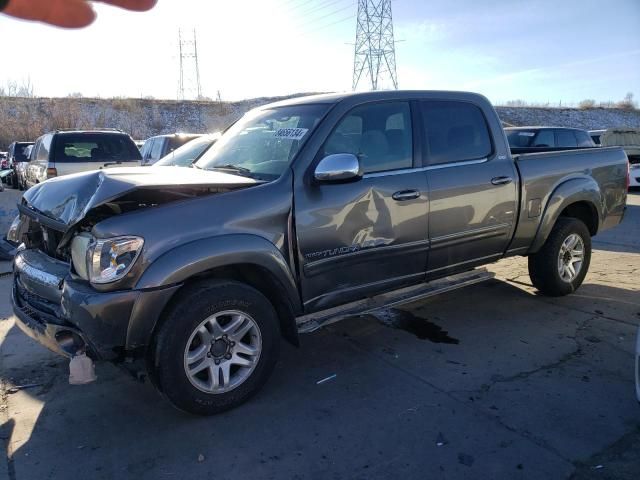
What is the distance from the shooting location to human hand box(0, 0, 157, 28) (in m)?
1.25

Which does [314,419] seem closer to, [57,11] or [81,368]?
[81,368]

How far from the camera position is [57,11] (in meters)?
1.32

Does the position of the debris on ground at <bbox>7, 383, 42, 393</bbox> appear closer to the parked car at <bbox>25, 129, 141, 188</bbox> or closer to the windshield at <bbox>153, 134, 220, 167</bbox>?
the windshield at <bbox>153, 134, 220, 167</bbox>

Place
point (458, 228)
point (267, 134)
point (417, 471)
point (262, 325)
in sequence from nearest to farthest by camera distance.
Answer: point (417, 471) → point (262, 325) → point (267, 134) → point (458, 228)

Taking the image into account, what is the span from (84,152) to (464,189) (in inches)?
355

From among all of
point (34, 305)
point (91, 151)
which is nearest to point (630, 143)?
point (91, 151)

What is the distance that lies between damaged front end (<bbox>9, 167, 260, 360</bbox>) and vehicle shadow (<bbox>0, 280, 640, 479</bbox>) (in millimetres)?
551

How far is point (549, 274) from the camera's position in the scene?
5254 millimetres

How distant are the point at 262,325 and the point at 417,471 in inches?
49.4

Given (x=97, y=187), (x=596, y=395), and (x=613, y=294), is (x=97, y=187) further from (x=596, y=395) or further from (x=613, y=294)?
(x=613, y=294)

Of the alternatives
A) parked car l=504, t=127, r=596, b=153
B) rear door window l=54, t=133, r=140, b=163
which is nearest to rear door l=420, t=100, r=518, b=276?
rear door window l=54, t=133, r=140, b=163

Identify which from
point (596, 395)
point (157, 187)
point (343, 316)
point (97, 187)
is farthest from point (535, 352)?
point (97, 187)

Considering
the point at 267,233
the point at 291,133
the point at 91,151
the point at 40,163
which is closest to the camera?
the point at 267,233

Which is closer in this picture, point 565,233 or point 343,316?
point 343,316
